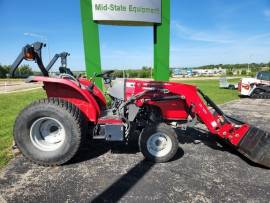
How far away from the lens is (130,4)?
826 cm

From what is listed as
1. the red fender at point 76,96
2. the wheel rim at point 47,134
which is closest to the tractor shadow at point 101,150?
the wheel rim at point 47,134

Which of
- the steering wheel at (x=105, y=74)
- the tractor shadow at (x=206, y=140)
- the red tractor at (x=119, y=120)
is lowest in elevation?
the tractor shadow at (x=206, y=140)

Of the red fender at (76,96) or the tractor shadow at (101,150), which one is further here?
the tractor shadow at (101,150)

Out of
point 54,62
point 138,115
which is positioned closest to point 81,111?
point 138,115

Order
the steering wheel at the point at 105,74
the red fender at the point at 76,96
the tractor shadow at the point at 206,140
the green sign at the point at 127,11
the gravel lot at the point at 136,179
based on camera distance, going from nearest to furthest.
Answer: the gravel lot at the point at 136,179, the red fender at the point at 76,96, the steering wheel at the point at 105,74, the tractor shadow at the point at 206,140, the green sign at the point at 127,11

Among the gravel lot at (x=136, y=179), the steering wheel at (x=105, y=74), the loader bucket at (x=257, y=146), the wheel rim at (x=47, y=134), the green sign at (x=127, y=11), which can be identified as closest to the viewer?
the gravel lot at (x=136, y=179)

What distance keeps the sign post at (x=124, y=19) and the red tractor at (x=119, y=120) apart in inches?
150

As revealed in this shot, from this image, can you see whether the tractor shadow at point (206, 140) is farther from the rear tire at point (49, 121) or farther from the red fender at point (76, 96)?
the rear tire at point (49, 121)

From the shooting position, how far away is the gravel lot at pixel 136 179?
3078 mm

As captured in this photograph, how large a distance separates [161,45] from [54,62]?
466 centimetres

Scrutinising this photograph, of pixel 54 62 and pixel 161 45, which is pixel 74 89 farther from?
pixel 161 45

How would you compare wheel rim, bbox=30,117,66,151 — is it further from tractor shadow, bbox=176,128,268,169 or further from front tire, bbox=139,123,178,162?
tractor shadow, bbox=176,128,268,169

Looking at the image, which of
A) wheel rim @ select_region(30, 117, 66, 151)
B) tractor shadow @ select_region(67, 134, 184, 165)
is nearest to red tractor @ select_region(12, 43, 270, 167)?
wheel rim @ select_region(30, 117, 66, 151)

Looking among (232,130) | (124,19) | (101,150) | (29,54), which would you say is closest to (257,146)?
(232,130)
